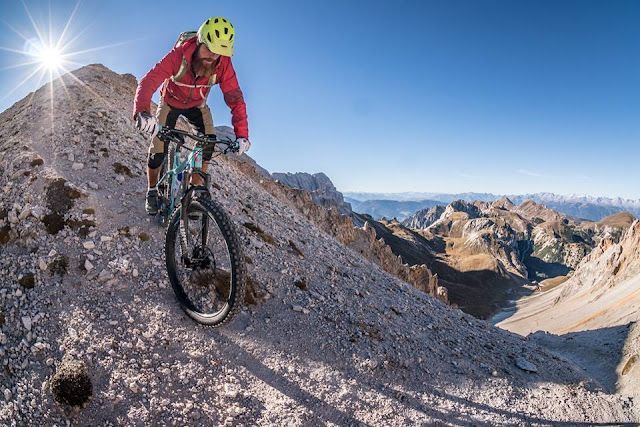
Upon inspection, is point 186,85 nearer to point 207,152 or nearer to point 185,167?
point 207,152

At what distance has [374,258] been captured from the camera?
171 feet

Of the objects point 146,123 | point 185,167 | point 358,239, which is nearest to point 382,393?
point 185,167

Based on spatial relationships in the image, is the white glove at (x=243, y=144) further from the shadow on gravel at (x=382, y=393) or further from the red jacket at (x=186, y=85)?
the shadow on gravel at (x=382, y=393)

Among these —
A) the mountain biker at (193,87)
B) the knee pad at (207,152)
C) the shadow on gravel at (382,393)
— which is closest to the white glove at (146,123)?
the mountain biker at (193,87)

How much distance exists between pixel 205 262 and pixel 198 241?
538mm

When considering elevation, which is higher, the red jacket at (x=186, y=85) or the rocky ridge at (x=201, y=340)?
the red jacket at (x=186, y=85)

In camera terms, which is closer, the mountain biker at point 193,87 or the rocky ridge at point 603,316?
the mountain biker at point 193,87

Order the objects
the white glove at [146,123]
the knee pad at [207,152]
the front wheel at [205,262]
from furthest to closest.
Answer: the knee pad at [207,152] < the white glove at [146,123] < the front wheel at [205,262]

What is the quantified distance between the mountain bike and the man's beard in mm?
1606

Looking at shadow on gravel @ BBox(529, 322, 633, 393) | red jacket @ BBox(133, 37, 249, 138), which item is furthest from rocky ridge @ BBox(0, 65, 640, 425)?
red jacket @ BBox(133, 37, 249, 138)

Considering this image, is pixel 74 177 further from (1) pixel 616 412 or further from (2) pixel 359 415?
(1) pixel 616 412

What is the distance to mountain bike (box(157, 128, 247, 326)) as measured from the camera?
6.56 meters

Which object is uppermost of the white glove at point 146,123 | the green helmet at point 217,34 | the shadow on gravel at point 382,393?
the green helmet at point 217,34

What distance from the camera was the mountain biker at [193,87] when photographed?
23.4ft
